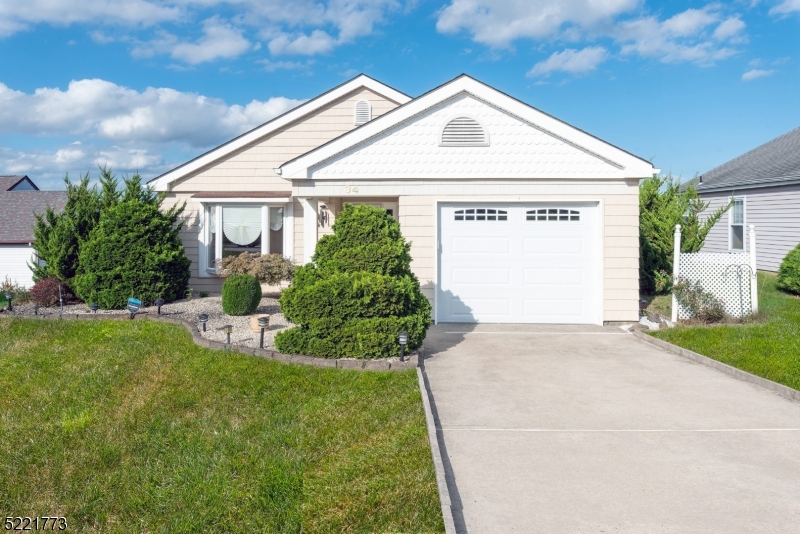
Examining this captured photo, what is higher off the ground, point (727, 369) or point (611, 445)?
point (727, 369)

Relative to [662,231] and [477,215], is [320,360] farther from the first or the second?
[662,231]

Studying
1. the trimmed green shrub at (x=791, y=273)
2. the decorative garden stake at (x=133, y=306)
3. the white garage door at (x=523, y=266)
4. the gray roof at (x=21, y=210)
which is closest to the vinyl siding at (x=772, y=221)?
the trimmed green shrub at (x=791, y=273)

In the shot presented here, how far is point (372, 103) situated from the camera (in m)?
14.5

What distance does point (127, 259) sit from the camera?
11797 mm

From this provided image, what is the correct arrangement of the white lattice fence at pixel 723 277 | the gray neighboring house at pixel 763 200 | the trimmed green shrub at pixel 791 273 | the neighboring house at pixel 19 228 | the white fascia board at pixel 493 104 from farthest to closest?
1. the neighboring house at pixel 19 228
2. the gray neighboring house at pixel 763 200
3. the trimmed green shrub at pixel 791 273
4. the white fascia board at pixel 493 104
5. the white lattice fence at pixel 723 277

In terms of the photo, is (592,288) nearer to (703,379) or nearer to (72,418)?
(703,379)

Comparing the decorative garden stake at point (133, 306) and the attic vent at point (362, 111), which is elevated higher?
the attic vent at point (362, 111)

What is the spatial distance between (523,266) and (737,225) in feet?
40.2

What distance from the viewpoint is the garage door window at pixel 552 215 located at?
445 inches

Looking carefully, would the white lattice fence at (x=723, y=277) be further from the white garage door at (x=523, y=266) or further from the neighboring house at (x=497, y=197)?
the white garage door at (x=523, y=266)

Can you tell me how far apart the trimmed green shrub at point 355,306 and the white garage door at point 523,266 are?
2.99 m

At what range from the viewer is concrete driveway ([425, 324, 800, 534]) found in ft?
13.0

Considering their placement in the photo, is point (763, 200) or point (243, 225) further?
point (763, 200)

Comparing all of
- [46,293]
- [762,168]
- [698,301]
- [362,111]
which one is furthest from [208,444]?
[762,168]
